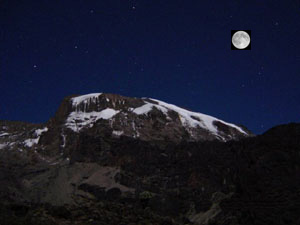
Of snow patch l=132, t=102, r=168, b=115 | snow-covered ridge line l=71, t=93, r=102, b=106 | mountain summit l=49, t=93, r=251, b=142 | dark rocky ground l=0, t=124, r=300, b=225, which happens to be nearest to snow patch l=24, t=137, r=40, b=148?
dark rocky ground l=0, t=124, r=300, b=225

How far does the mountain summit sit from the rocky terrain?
0.50 metres

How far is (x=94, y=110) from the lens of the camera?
164625mm

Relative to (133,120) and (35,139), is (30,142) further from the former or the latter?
(133,120)

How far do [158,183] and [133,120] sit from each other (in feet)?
215

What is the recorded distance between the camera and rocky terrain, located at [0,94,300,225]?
20359mm

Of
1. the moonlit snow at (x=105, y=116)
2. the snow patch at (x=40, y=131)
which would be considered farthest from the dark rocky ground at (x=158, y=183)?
the moonlit snow at (x=105, y=116)

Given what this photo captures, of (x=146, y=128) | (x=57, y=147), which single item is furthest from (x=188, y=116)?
(x=57, y=147)

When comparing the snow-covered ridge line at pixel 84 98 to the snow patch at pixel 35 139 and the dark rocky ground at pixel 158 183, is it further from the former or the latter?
the dark rocky ground at pixel 158 183

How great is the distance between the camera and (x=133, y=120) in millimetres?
150125

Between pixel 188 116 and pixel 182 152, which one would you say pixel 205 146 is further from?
pixel 188 116

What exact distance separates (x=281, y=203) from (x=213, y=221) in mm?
8977

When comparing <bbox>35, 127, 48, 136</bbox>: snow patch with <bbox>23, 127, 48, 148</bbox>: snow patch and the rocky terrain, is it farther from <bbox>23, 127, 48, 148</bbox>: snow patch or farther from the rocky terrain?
the rocky terrain

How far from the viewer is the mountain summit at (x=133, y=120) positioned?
143250 mm

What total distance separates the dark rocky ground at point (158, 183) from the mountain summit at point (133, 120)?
18320 mm
